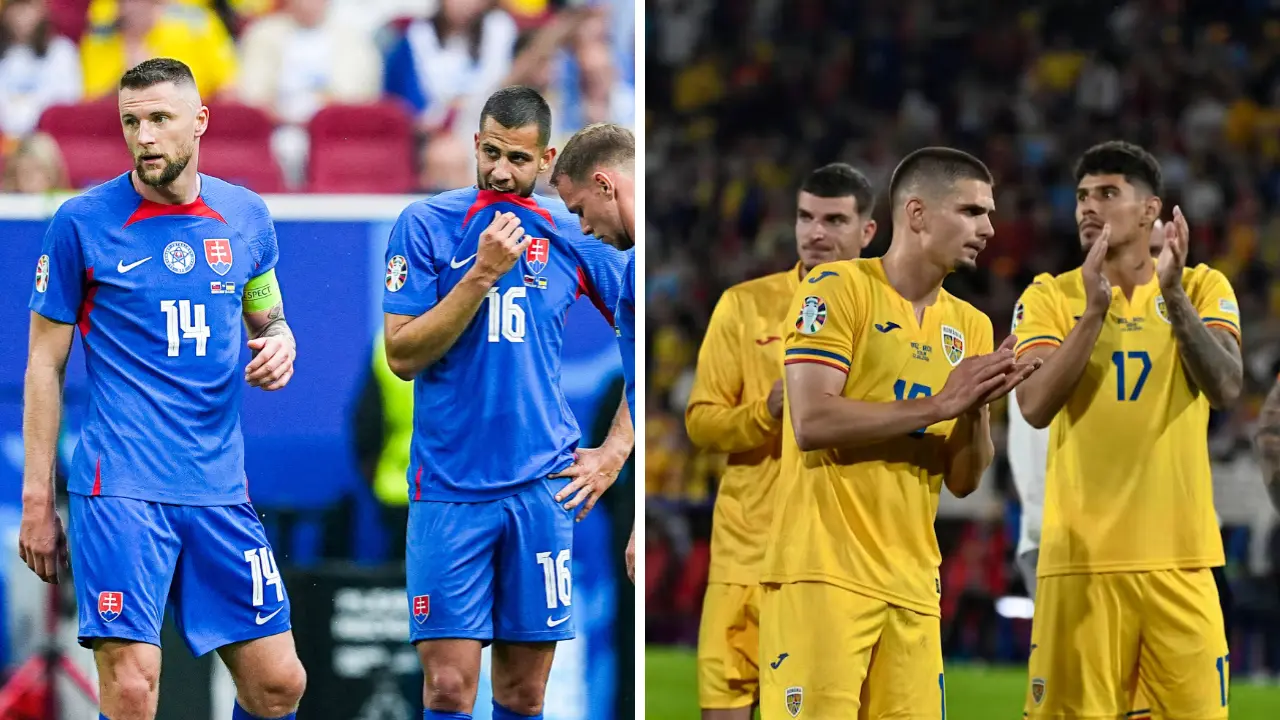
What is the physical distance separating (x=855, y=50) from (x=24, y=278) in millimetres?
9833

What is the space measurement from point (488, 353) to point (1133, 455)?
2.03 metres

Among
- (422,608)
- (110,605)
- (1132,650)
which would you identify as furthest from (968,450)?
(110,605)

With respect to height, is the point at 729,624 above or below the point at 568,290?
below

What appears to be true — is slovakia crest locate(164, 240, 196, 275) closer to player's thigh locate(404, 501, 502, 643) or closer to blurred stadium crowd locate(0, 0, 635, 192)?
blurred stadium crowd locate(0, 0, 635, 192)

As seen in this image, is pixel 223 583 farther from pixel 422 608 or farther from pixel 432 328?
pixel 432 328

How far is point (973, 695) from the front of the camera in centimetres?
748

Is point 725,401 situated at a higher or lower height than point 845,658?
higher

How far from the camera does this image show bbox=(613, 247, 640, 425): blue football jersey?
450 centimetres

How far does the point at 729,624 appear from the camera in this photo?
517 cm

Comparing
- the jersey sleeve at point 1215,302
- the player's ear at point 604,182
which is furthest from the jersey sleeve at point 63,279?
the jersey sleeve at point 1215,302

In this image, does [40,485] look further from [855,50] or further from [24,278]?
[855,50]

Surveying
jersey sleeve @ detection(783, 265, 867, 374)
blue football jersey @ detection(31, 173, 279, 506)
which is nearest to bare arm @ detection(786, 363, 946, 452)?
jersey sleeve @ detection(783, 265, 867, 374)

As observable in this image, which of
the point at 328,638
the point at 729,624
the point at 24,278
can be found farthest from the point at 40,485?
the point at 729,624

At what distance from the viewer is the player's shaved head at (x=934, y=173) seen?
4.24 meters
